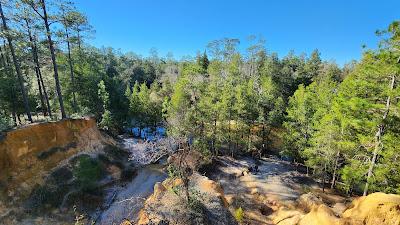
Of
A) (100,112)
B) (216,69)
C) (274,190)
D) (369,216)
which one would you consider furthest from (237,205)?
(216,69)

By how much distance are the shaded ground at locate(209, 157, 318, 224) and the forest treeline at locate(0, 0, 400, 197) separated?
198cm

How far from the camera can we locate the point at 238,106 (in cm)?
2833

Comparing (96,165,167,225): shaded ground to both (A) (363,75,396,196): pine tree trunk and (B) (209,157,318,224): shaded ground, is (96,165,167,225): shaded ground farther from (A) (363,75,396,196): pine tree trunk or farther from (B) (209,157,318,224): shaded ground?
(A) (363,75,396,196): pine tree trunk

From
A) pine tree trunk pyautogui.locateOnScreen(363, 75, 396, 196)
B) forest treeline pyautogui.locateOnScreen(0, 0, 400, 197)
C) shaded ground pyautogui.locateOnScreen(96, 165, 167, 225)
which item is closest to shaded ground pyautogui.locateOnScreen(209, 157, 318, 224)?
forest treeline pyautogui.locateOnScreen(0, 0, 400, 197)

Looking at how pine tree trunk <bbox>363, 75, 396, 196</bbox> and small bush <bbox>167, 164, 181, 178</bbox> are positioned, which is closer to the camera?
small bush <bbox>167, 164, 181, 178</bbox>

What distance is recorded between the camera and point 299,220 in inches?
535

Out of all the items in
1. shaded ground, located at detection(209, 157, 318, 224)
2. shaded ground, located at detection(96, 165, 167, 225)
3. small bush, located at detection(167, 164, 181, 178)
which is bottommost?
shaded ground, located at detection(209, 157, 318, 224)

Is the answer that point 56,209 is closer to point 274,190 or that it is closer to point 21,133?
point 21,133

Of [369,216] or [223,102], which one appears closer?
[369,216]

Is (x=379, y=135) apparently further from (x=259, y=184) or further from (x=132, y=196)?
(x=132, y=196)

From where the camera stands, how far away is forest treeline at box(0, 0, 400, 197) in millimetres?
14352

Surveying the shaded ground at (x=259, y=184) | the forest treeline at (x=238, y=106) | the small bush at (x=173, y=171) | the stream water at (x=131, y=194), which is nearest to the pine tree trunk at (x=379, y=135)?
the forest treeline at (x=238, y=106)

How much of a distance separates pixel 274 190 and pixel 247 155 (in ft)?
32.2

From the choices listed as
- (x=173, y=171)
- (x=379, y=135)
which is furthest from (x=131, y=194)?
(x=379, y=135)
